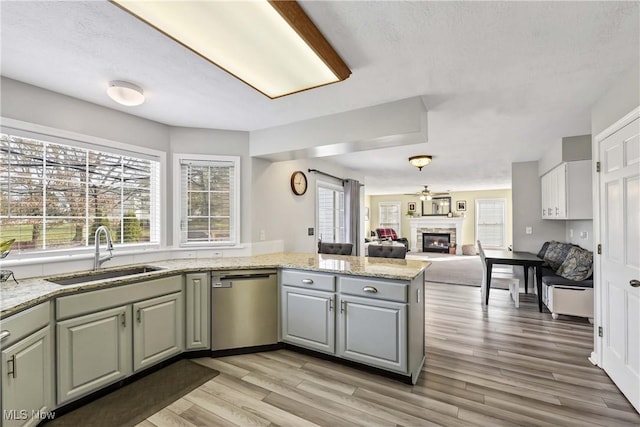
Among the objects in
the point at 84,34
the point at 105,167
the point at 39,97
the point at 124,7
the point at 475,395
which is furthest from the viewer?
the point at 105,167

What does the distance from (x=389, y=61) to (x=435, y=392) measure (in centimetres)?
245

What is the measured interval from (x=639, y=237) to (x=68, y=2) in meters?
3.70

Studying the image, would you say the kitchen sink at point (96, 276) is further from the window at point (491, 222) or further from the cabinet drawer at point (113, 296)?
the window at point (491, 222)

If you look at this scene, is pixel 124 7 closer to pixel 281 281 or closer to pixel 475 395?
pixel 281 281

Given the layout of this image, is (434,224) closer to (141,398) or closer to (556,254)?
(556,254)

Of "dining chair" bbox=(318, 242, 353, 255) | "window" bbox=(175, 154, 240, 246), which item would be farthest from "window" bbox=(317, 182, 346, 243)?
"window" bbox=(175, 154, 240, 246)

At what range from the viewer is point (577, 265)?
3760mm

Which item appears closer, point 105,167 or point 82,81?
point 82,81

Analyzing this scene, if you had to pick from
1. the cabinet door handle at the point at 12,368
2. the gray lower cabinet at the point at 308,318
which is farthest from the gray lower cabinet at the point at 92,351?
the gray lower cabinet at the point at 308,318

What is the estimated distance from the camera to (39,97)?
2.30 m

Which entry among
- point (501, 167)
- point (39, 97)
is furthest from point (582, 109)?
point (39, 97)

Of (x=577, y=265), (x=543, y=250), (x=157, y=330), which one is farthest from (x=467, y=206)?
(x=157, y=330)

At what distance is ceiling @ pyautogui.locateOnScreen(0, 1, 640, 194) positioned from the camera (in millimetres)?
1521

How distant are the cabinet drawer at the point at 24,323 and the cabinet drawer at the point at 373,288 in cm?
202
